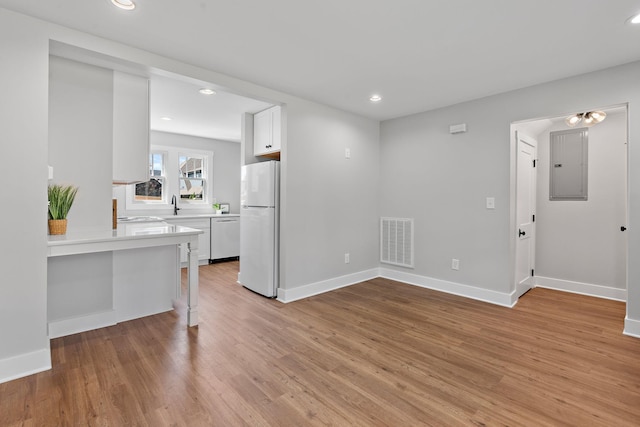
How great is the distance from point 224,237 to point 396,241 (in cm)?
327

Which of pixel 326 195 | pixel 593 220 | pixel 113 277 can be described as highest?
pixel 326 195

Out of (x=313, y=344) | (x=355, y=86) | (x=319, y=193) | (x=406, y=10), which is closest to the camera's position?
(x=406, y=10)

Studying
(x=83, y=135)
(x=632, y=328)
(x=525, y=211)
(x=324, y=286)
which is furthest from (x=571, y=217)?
(x=83, y=135)

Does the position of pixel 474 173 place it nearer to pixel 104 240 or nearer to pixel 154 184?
pixel 104 240

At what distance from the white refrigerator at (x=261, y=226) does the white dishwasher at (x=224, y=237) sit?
6.23 ft

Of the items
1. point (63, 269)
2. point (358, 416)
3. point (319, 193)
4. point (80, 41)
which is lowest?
point (358, 416)

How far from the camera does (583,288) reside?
3.98m

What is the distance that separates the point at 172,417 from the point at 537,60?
3.81 metres

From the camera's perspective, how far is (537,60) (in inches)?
107

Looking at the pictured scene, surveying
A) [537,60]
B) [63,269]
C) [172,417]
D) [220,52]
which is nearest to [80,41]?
[220,52]

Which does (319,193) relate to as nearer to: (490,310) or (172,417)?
(490,310)

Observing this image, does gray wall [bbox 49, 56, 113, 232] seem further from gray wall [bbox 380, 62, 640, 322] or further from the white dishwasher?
gray wall [bbox 380, 62, 640, 322]

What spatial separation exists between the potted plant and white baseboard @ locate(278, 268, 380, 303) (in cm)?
219

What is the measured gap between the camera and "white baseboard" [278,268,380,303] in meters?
3.70
